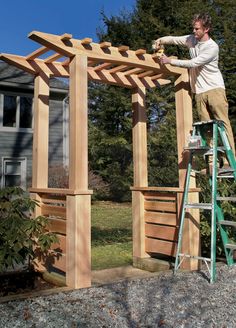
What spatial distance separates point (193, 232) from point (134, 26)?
655 inches

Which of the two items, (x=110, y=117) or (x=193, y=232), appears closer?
(x=193, y=232)

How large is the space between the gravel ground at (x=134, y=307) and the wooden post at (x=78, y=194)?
0.72ft

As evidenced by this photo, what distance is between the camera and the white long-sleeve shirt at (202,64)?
13.1 ft

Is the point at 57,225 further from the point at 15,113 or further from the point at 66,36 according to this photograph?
the point at 15,113

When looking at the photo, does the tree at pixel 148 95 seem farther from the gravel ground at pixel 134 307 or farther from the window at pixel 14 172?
the gravel ground at pixel 134 307

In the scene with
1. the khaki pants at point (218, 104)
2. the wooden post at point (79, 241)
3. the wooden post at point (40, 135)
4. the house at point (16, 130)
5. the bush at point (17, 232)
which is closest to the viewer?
the bush at point (17, 232)

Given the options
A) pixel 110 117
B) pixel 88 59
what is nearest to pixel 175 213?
pixel 88 59

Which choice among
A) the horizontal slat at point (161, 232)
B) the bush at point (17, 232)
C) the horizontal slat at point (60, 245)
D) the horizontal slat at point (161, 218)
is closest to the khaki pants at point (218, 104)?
the horizontal slat at point (161, 218)

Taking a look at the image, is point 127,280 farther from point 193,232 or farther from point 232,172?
point 232,172

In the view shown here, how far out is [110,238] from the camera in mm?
7836

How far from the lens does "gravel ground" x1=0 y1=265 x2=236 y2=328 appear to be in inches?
104

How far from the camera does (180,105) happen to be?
4492mm

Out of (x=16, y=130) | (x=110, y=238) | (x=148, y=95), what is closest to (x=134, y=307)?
(x=110, y=238)

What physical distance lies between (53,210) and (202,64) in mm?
2256
